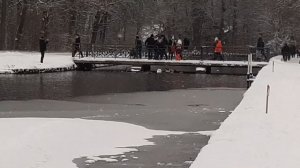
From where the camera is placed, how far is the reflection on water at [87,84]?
985 inches

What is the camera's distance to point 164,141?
14.1 meters

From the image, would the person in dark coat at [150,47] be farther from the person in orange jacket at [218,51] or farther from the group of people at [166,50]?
the person in orange jacket at [218,51]

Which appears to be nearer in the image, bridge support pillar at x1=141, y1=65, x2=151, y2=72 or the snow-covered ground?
the snow-covered ground

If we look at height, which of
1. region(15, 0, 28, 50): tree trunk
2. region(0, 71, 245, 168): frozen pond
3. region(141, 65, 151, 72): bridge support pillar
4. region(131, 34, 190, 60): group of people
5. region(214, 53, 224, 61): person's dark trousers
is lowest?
region(0, 71, 245, 168): frozen pond

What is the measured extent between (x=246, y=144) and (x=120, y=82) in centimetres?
2162

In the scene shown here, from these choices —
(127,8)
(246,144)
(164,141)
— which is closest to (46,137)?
(164,141)

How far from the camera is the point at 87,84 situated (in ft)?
99.1

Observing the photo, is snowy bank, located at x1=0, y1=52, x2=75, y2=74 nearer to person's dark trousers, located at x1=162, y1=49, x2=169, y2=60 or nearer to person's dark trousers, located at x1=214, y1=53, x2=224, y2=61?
person's dark trousers, located at x1=162, y1=49, x2=169, y2=60

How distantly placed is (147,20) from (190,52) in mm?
29298

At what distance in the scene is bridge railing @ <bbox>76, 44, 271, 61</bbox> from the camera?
41969 millimetres

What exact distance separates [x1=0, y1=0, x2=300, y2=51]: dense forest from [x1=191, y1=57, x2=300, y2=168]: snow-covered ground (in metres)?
33.5

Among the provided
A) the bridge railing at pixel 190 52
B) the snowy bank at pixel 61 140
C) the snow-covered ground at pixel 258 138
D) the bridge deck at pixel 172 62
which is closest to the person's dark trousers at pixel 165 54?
the bridge railing at pixel 190 52

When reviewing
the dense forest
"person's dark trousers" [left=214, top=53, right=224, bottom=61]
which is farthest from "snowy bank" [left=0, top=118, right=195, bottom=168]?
the dense forest

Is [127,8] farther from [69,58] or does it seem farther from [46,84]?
[46,84]
